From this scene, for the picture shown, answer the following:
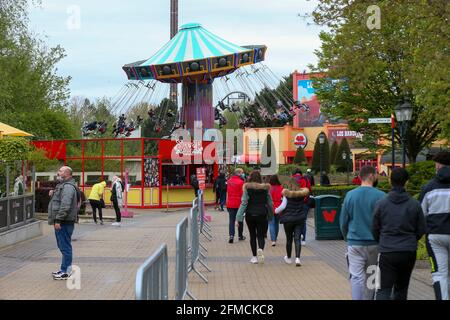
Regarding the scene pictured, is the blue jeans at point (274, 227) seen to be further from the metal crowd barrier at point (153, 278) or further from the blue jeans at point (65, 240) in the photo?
the metal crowd barrier at point (153, 278)

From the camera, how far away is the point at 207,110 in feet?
127

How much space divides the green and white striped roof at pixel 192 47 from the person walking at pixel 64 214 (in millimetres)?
26040

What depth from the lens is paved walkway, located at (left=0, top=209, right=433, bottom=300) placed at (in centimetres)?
995

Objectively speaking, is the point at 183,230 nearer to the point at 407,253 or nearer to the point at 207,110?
the point at 407,253

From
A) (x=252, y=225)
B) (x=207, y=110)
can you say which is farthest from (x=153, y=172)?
(x=252, y=225)

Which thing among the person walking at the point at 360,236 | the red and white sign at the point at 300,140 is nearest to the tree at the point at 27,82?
the person walking at the point at 360,236

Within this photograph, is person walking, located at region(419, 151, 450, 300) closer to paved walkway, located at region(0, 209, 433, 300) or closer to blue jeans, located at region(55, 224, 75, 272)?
paved walkway, located at region(0, 209, 433, 300)

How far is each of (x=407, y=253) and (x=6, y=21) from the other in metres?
31.4

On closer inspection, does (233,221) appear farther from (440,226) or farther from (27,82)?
(27,82)

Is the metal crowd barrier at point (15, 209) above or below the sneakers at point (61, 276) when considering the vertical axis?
above

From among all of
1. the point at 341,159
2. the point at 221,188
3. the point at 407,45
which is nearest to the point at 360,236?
the point at 407,45

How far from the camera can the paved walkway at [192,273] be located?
32.6 feet

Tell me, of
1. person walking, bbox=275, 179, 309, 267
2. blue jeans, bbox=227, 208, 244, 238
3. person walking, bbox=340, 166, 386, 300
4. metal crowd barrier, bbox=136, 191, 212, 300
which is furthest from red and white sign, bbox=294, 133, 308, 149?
person walking, bbox=340, 166, 386, 300

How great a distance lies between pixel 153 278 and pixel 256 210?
7464 millimetres
